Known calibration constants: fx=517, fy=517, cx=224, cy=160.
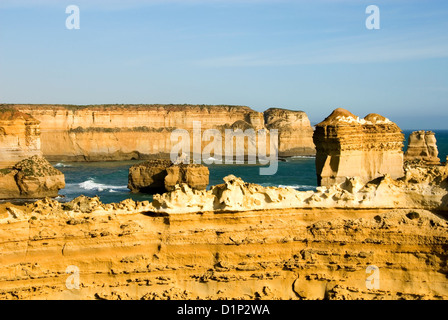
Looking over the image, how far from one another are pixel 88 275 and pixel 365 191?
7.79 metres

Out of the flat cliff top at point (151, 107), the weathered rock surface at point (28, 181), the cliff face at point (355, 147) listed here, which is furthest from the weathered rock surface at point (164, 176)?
the flat cliff top at point (151, 107)

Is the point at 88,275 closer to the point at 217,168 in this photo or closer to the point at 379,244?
the point at 379,244

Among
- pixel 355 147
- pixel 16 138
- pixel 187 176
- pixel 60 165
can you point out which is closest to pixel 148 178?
pixel 187 176

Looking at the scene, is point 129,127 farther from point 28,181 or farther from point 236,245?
point 236,245

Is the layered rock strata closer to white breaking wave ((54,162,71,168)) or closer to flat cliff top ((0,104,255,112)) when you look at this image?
white breaking wave ((54,162,71,168))

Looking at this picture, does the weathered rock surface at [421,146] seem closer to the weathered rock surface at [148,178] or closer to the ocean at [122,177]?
the ocean at [122,177]

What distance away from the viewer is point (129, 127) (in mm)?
99062

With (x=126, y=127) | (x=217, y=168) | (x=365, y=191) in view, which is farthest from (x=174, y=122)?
(x=365, y=191)

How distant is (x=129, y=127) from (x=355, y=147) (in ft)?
247

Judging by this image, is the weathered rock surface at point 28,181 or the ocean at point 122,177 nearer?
the weathered rock surface at point 28,181

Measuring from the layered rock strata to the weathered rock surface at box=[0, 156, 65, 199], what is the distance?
35.6 metres

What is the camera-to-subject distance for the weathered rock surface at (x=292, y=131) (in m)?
97.7

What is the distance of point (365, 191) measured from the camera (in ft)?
47.5

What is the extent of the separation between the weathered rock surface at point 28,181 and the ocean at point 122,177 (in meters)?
1.83
